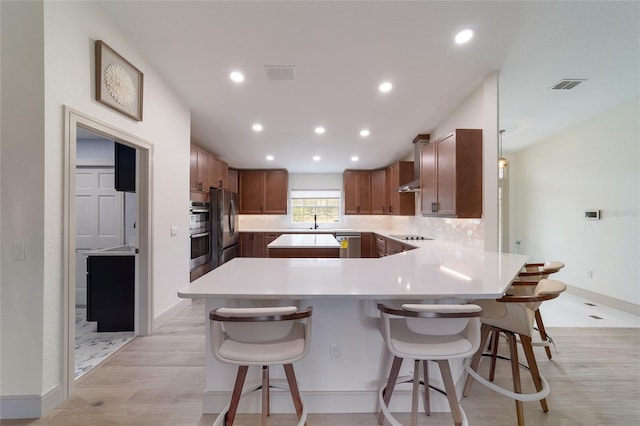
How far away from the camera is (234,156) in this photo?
213 inches

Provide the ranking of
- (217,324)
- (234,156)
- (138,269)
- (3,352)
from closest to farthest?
(217,324) < (3,352) < (138,269) < (234,156)

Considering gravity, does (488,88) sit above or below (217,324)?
above

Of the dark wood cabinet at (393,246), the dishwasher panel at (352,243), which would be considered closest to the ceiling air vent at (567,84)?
the dark wood cabinet at (393,246)

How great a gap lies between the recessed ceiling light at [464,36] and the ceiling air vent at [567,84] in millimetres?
A: 1481

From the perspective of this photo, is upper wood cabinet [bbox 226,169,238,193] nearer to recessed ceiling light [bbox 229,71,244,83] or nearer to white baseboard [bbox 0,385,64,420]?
recessed ceiling light [bbox 229,71,244,83]

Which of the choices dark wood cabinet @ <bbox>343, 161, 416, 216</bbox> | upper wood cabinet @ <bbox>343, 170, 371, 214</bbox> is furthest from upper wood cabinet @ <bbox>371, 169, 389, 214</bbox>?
upper wood cabinet @ <bbox>343, 170, 371, 214</bbox>

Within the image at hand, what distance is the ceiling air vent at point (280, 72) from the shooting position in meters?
2.42

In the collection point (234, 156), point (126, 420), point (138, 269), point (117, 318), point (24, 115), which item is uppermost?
point (234, 156)

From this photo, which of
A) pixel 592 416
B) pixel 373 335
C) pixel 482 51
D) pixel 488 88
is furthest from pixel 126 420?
pixel 488 88

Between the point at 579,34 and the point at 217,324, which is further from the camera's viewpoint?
the point at 579,34

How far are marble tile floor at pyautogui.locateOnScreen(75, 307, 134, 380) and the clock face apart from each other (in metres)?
2.23

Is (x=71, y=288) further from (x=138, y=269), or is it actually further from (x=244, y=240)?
(x=244, y=240)

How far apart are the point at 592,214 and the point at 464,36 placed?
11.7 feet

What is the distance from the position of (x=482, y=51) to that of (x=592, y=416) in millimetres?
2792
